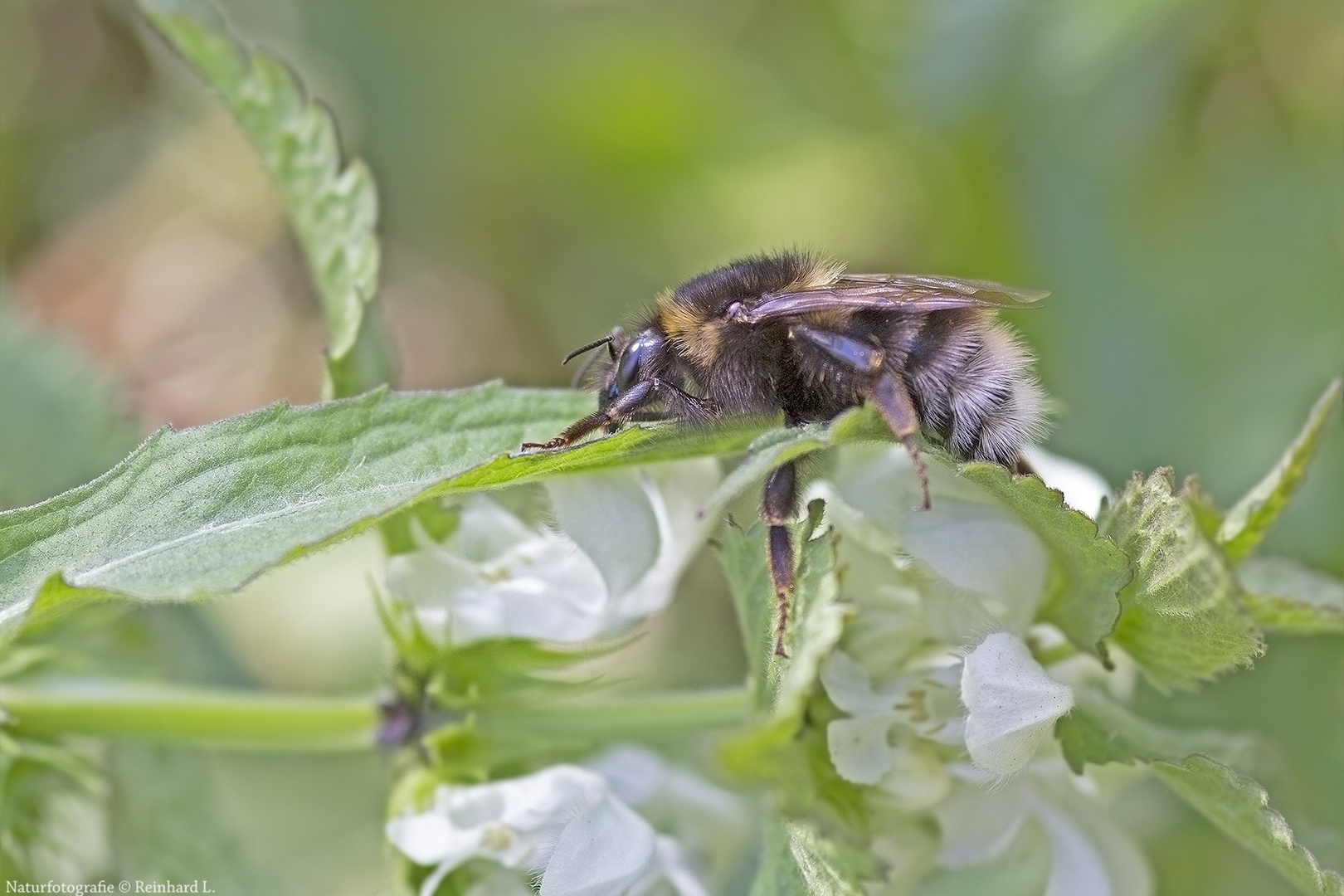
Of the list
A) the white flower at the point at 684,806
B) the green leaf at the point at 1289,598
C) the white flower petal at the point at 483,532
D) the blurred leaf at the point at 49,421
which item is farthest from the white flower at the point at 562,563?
the blurred leaf at the point at 49,421

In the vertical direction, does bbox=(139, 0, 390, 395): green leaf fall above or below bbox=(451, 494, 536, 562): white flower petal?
above

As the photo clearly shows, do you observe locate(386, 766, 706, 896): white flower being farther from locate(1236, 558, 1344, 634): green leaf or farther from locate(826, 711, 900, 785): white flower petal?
locate(1236, 558, 1344, 634): green leaf

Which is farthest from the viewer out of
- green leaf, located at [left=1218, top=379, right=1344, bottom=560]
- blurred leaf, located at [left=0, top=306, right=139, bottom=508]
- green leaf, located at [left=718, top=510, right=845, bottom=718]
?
blurred leaf, located at [left=0, top=306, right=139, bottom=508]

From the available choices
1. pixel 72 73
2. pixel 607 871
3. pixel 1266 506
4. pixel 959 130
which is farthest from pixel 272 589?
pixel 1266 506

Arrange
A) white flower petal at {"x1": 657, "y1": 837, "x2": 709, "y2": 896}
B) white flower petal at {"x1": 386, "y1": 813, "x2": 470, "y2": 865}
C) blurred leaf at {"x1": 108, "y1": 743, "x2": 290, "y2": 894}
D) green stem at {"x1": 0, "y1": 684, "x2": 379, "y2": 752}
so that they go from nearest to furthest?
white flower petal at {"x1": 386, "y1": 813, "x2": 470, "y2": 865} → white flower petal at {"x1": 657, "y1": 837, "x2": 709, "y2": 896} → green stem at {"x1": 0, "y1": 684, "x2": 379, "y2": 752} → blurred leaf at {"x1": 108, "y1": 743, "x2": 290, "y2": 894}

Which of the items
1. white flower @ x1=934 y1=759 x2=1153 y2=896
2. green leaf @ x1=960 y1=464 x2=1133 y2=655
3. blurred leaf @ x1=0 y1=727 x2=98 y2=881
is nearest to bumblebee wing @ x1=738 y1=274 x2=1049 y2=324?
green leaf @ x1=960 y1=464 x2=1133 y2=655

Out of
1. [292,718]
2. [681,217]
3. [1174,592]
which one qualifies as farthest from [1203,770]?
[681,217]

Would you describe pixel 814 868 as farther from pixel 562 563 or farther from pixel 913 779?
pixel 562 563
